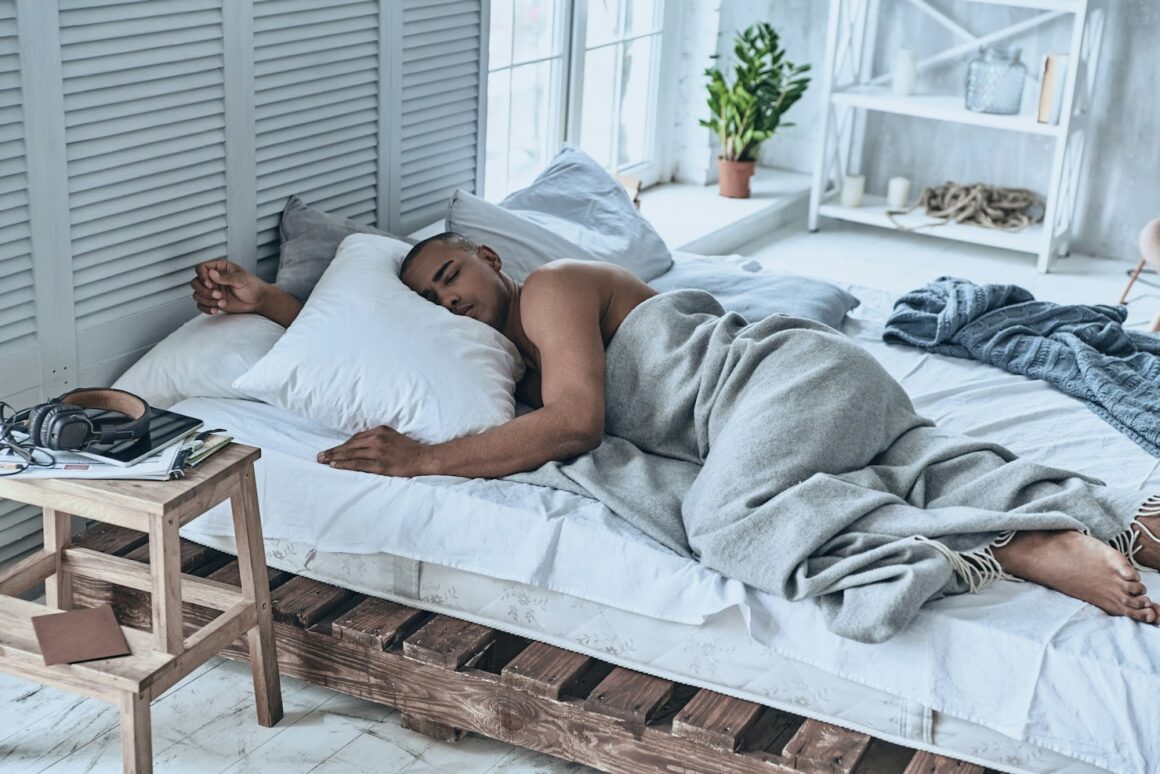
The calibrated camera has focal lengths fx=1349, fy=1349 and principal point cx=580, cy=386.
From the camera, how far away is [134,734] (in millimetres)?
2043

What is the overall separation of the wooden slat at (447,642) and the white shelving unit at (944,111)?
3719 mm

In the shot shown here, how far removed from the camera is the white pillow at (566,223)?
3.39 metres

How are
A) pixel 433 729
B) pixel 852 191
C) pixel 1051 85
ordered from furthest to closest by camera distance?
pixel 852 191, pixel 1051 85, pixel 433 729

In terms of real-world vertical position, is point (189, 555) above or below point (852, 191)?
below

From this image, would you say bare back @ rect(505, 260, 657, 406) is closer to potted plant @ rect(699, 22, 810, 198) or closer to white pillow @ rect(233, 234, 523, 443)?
white pillow @ rect(233, 234, 523, 443)

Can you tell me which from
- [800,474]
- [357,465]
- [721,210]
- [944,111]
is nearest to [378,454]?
[357,465]

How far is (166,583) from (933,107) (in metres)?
4.23

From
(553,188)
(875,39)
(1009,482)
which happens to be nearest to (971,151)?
(875,39)

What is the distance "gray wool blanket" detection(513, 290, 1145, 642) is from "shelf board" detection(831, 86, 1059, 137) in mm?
2987

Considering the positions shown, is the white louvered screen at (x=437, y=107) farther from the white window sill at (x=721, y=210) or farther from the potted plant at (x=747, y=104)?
the potted plant at (x=747, y=104)

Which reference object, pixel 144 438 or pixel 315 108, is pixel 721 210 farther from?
pixel 144 438

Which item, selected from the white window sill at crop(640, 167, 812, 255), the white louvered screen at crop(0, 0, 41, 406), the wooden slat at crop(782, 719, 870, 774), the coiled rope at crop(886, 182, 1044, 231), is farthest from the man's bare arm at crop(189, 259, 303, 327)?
the coiled rope at crop(886, 182, 1044, 231)

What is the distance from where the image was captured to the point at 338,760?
2314 mm

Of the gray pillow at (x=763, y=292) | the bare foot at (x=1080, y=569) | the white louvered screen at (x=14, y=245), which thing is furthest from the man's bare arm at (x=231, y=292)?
the bare foot at (x=1080, y=569)
